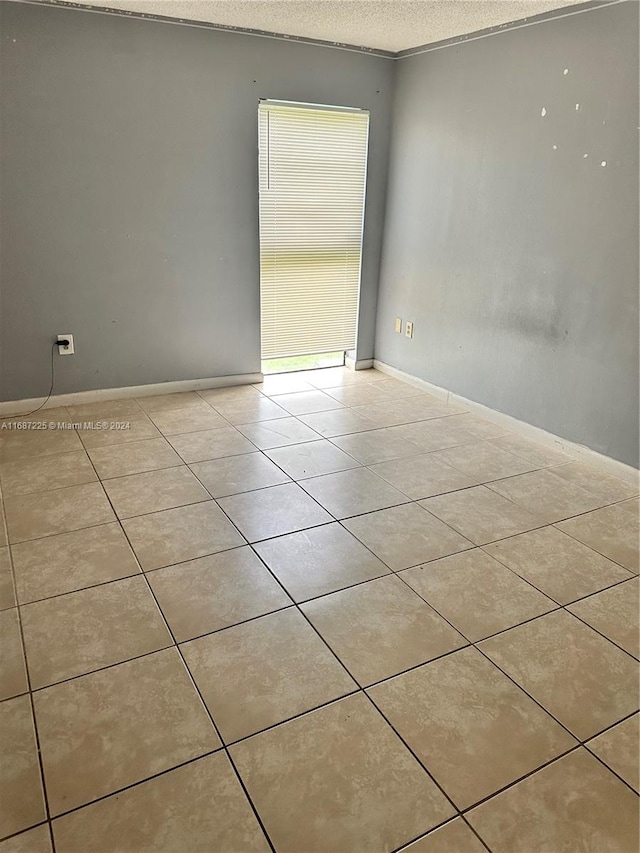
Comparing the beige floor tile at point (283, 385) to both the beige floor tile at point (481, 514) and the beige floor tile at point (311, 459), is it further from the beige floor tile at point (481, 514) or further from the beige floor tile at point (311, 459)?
the beige floor tile at point (481, 514)

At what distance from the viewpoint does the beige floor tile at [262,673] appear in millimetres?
1593

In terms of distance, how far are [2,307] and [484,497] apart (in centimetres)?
283

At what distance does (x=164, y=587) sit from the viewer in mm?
2078

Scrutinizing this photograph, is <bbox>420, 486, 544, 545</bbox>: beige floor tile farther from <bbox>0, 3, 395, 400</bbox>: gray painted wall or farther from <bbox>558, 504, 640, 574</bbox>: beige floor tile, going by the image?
<bbox>0, 3, 395, 400</bbox>: gray painted wall

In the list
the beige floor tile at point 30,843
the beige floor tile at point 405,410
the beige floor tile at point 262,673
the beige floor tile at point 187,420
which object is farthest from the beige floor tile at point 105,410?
the beige floor tile at point 30,843

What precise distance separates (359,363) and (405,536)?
8.19 ft

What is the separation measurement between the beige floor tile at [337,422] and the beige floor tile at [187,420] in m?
0.53

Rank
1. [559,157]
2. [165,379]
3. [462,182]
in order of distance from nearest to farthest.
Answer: [559,157]
[462,182]
[165,379]

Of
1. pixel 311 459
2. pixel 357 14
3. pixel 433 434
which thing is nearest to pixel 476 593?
pixel 311 459

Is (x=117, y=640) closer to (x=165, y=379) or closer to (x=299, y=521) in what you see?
(x=299, y=521)

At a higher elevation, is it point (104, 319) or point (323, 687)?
point (104, 319)

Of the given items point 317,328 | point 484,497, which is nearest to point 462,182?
point 317,328

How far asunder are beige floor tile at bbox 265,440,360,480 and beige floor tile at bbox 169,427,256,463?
18cm

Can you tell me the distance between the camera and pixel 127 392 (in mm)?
3947
